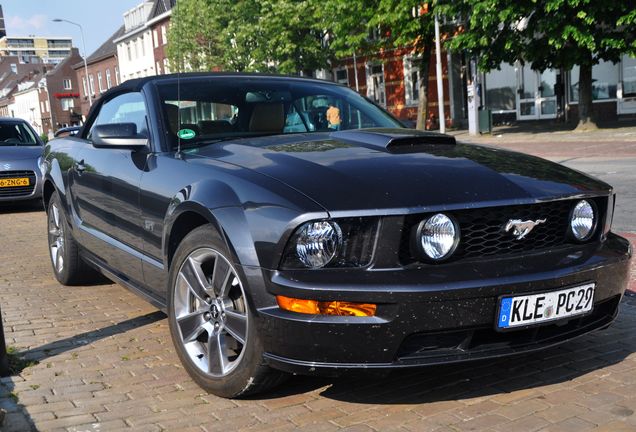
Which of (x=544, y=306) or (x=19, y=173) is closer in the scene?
(x=544, y=306)

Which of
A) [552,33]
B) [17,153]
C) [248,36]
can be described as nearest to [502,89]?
[552,33]

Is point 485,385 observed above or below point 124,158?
below

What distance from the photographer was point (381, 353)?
2713 mm

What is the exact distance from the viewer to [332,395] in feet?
10.5

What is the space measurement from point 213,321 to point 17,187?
9662 millimetres

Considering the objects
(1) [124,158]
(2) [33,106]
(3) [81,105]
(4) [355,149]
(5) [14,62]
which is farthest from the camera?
(5) [14,62]

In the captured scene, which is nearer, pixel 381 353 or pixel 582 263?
pixel 381 353

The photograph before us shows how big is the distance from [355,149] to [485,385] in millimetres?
1261

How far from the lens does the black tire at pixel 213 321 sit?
9.73ft

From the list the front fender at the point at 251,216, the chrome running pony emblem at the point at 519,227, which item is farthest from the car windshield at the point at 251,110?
the chrome running pony emblem at the point at 519,227

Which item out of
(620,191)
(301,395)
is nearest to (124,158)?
(301,395)

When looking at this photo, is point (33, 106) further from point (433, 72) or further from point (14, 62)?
point (433, 72)

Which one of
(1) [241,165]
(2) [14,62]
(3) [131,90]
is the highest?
(2) [14,62]

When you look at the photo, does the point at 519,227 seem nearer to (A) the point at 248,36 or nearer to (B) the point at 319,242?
(B) the point at 319,242
